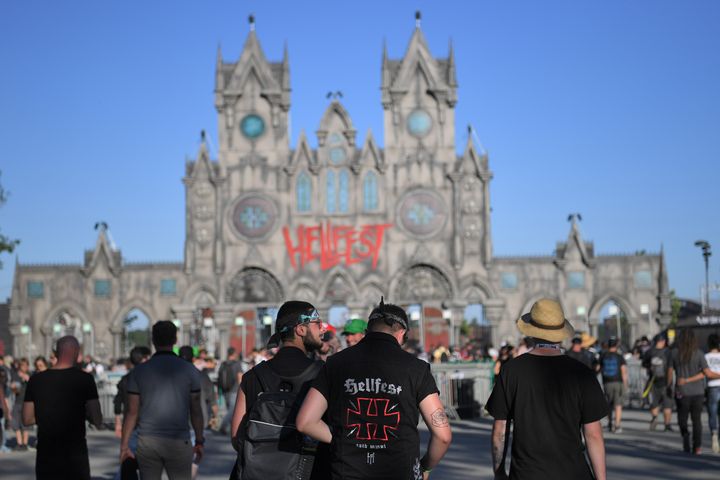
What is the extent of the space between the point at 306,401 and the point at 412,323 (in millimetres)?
49053

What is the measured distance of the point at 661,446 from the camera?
725 inches

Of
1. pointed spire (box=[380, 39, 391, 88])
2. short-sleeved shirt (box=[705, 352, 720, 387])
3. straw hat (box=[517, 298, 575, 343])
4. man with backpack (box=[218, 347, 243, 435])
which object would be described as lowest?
man with backpack (box=[218, 347, 243, 435])

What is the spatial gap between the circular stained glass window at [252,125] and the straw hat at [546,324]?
169 ft

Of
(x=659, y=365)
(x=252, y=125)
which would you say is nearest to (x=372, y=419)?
(x=659, y=365)

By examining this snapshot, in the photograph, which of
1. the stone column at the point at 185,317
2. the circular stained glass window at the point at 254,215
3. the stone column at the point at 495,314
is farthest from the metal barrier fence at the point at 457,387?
the circular stained glass window at the point at 254,215

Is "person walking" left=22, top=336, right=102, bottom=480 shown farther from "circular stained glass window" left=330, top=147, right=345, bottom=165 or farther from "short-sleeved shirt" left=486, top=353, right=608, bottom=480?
"circular stained glass window" left=330, top=147, right=345, bottom=165

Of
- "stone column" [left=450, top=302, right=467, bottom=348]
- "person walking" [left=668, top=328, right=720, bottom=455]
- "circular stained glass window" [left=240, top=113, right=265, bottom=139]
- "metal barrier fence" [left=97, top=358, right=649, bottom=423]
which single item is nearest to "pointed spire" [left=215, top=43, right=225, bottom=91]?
"circular stained glass window" [left=240, top=113, right=265, bottom=139]

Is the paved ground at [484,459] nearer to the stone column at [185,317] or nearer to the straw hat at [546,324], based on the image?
the straw hat at [546,324]

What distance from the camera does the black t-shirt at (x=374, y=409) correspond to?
6.20 meters

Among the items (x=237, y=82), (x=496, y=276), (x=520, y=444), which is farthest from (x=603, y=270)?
(x=520, y=444)

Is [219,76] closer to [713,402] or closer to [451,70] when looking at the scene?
[451,70]

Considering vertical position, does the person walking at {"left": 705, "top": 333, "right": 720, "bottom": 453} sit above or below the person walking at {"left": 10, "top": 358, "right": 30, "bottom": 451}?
above

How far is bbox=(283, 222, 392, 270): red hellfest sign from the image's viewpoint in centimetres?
5616

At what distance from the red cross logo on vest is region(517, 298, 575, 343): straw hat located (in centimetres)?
126
